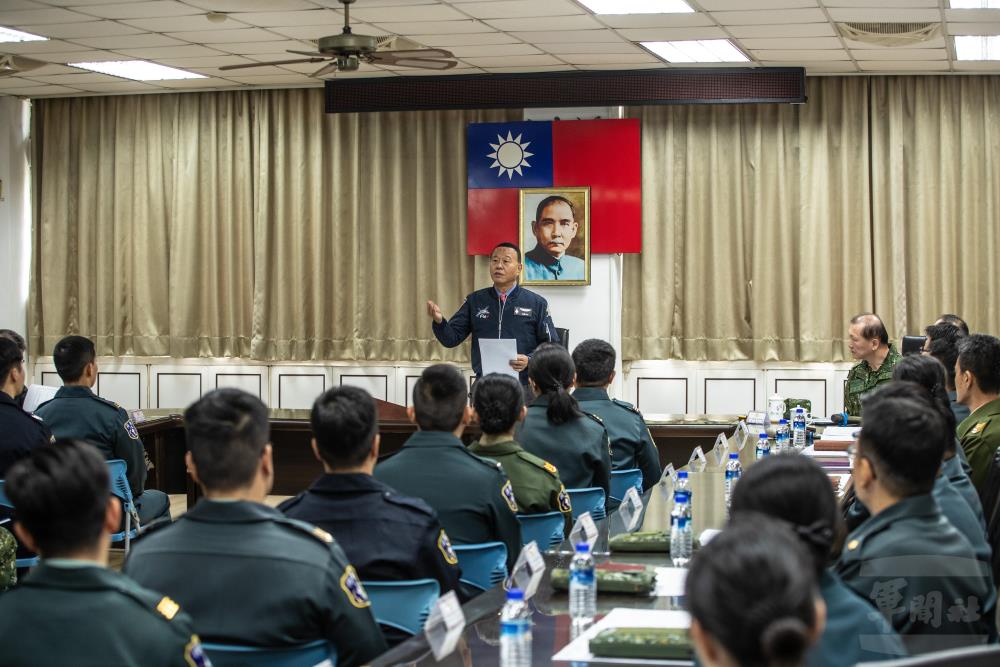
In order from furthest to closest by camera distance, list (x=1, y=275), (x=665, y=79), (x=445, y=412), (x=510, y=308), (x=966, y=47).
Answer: (x=1, y=275)
(x=665, y=79)
(x=966, y=47)
(x=510, y=308)
(x=445, y=412)

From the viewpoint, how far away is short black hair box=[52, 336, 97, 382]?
539 centimetres

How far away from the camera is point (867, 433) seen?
258cm

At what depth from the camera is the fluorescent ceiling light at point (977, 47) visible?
24.8ft

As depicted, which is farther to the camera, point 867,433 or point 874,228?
point 874,228

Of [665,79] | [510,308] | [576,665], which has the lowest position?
[576,665]

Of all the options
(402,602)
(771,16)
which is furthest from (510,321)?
(402,602)

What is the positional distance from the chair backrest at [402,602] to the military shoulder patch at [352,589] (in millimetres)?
253

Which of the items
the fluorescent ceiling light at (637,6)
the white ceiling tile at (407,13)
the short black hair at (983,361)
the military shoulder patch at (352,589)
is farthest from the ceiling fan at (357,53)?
the military shoulder patch at (352,589)

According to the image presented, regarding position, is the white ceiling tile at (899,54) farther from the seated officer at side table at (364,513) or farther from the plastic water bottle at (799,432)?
the seated officer at side table at (364,513)

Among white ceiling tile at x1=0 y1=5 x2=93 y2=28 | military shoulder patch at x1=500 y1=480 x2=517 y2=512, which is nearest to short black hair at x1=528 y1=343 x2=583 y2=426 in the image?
military shoulder patch at x1=500 y1=480 x2=517 y2=512

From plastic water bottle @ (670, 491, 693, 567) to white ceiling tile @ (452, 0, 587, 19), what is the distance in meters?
4.34

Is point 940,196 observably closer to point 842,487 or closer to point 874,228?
point 874,228

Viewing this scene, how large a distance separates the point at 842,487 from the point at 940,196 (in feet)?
18.2

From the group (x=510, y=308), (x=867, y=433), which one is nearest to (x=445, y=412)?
(x=867, y=433)
